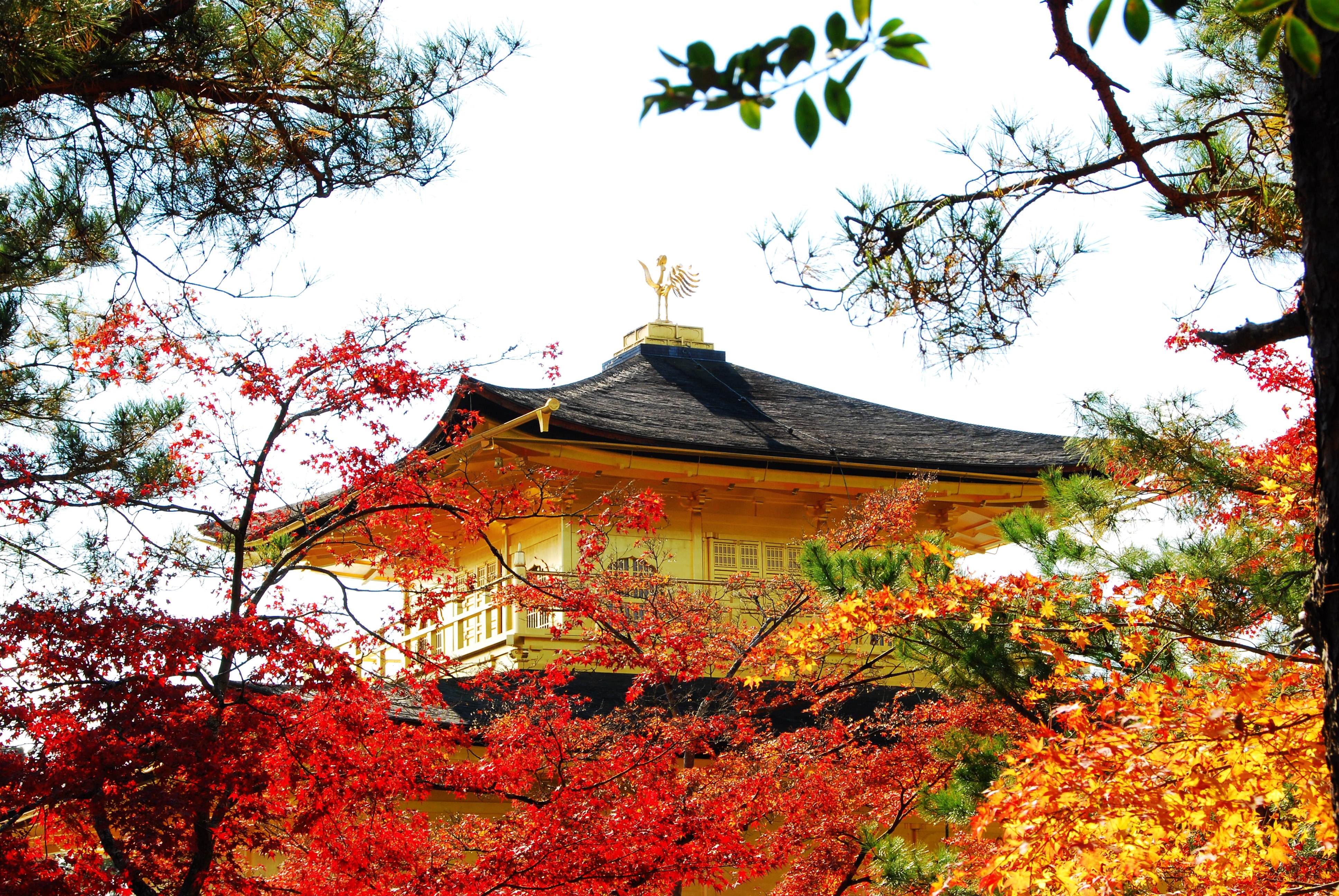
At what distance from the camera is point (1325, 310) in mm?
3486

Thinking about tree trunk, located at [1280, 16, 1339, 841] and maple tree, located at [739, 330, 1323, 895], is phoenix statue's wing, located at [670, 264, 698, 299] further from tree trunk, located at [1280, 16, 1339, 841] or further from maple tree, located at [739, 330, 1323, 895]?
tree trunk, located at [1280, 16, 1339, 841]

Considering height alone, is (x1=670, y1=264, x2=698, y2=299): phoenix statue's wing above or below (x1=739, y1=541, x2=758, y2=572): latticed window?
above

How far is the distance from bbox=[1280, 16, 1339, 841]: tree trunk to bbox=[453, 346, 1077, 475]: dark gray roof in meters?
8.86

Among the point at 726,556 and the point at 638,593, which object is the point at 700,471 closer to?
the point at 726,556

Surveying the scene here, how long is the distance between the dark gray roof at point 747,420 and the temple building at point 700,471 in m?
0.03

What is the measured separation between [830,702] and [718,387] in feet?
24.8

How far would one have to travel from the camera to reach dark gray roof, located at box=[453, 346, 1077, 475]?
1423cm

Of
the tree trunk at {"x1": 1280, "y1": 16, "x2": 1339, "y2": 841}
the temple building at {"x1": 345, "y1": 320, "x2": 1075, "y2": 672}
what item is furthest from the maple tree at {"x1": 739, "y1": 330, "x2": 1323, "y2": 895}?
the temple building at {"x1": 345, "y1": 320, "x2": 1075, "y2": 672}

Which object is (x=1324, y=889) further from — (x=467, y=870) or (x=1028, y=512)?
(x=1028, y=512)

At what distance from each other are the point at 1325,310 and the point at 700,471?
37.1 ft

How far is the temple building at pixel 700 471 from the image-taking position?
1346cm

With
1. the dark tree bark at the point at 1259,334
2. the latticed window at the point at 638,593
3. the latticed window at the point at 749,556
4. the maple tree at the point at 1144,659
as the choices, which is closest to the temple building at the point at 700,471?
the latticed window at the point at 749,556

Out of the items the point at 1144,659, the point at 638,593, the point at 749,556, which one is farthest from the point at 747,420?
the point at 1144,659

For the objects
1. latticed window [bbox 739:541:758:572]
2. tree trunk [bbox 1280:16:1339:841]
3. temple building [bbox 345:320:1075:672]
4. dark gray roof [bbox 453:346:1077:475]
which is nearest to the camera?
tree trunk [bbox 1280:16:1339:841]
